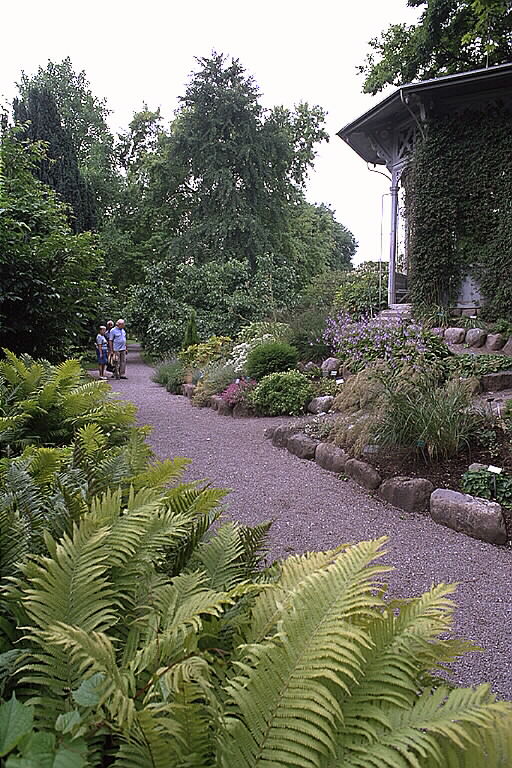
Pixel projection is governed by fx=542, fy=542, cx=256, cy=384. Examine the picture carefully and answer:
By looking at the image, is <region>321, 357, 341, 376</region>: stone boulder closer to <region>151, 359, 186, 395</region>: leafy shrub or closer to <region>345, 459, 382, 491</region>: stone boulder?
<region>345, 459, 382, 491</region>: stone boulder

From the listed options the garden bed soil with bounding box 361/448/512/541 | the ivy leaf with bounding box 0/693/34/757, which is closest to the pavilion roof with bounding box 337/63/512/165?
the garden bed soil with bounding box 361/448/512/541

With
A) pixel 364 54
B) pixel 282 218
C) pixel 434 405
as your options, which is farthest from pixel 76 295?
pixel 282 218

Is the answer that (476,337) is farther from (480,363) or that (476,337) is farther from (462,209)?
(462,209)

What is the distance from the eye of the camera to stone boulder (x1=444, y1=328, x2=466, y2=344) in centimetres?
978

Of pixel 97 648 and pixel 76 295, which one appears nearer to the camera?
pixel 97 648

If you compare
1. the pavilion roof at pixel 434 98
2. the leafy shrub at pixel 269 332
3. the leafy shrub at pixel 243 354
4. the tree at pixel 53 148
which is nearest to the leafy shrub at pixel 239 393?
the leafy shrub at pixel 243 354

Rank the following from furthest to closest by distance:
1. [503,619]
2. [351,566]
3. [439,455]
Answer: [439,455], [503,619], [351,566]

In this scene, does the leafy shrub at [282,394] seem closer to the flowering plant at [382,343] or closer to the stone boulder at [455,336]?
the flowering plant at [382,343]

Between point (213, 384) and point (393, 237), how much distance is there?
5.94m

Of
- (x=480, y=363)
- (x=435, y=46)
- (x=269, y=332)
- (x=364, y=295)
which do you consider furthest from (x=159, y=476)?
(x=435, y=46)

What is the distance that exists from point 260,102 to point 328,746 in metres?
24.5

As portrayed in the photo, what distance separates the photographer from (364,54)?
17078 mm

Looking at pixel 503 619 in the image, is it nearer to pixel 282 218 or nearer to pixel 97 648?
pixel 97 648

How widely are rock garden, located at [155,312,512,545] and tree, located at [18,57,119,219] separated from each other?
17.6 meters
